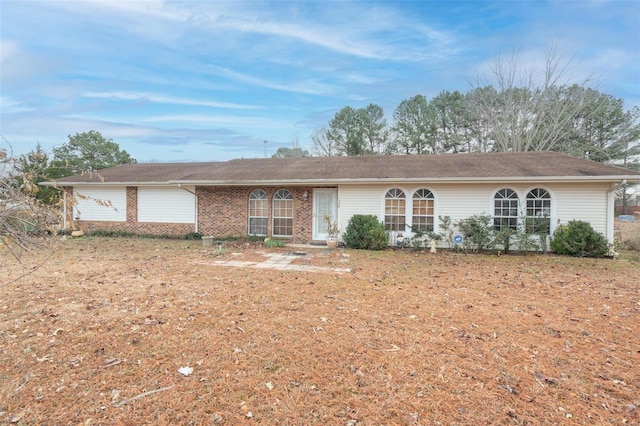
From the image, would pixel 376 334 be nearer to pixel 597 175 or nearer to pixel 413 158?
pixel 597 175

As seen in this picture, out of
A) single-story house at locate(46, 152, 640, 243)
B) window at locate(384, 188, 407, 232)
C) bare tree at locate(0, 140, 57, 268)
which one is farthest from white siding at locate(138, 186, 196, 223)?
bare tree at locate(0, 140, 57, 268)

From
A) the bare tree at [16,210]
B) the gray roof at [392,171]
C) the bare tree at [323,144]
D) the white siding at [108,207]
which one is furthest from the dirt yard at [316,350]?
the bare tree at [323,144]

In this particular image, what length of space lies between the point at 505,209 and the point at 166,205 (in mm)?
13867

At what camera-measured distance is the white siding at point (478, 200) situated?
10234 millimetres

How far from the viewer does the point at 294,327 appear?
419cm

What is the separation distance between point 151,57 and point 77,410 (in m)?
14.2

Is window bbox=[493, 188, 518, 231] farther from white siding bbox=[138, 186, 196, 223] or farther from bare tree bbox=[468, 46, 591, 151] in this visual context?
bare tree bbox=[468, 46, 591, 151]

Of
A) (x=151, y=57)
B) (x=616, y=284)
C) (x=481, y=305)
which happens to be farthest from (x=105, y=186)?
(x=616, y=284)

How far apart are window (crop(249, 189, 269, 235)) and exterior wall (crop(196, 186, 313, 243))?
16 cm

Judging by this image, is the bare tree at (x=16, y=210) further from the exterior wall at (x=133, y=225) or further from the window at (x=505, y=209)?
the window at (x=505, y=209)

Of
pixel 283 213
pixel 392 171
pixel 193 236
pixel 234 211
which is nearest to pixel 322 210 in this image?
pixel 283 213

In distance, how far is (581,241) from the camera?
32.4 ft

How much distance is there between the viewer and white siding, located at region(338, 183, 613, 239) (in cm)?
1023

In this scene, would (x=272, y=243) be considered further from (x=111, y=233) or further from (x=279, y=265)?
(x=111, y=233)
